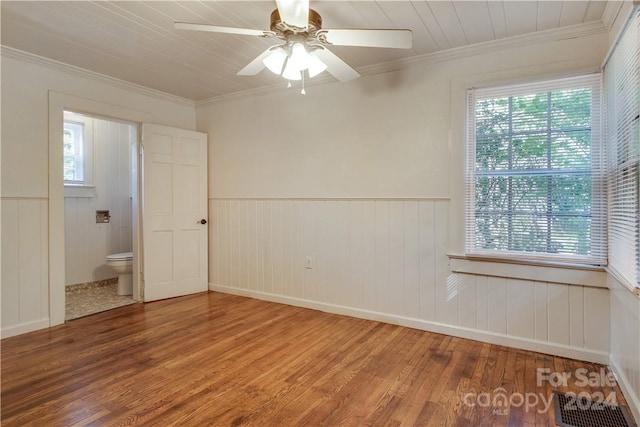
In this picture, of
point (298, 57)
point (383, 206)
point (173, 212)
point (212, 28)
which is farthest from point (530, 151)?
point (173, 212)

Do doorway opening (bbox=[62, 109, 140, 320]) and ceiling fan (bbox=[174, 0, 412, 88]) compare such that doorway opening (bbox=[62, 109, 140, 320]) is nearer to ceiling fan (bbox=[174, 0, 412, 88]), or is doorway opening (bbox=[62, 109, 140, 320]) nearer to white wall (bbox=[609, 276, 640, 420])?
ceiling fan (bbox=[174, 0, 412, 88])

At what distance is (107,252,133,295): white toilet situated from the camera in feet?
13.0

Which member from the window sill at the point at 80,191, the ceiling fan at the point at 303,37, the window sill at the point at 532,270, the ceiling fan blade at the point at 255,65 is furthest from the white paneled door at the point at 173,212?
the window sill at the point at 532,270

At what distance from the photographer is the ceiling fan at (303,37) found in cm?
179

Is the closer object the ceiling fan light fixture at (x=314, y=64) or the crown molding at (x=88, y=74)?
the ceiling fan light fixture at (x=314, y=64)

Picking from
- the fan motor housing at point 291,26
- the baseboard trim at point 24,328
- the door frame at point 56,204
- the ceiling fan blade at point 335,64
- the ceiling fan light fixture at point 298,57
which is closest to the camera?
the fan motor housing at point 291,26

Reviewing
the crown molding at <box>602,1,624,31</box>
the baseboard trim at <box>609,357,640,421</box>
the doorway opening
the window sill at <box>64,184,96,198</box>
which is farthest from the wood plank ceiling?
the baseboard trim at <box>609,357,640,421</box>

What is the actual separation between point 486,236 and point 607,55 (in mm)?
1369

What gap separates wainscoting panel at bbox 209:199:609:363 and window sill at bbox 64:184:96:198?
164 cm

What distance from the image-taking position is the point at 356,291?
3.29 meters

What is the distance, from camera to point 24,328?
2.87 meters

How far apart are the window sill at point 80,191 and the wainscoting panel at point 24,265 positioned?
58.3 inches

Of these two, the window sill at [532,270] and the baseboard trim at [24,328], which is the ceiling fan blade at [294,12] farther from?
the baseboard trim at [24,328]

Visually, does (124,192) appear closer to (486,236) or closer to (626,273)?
(486,236)
